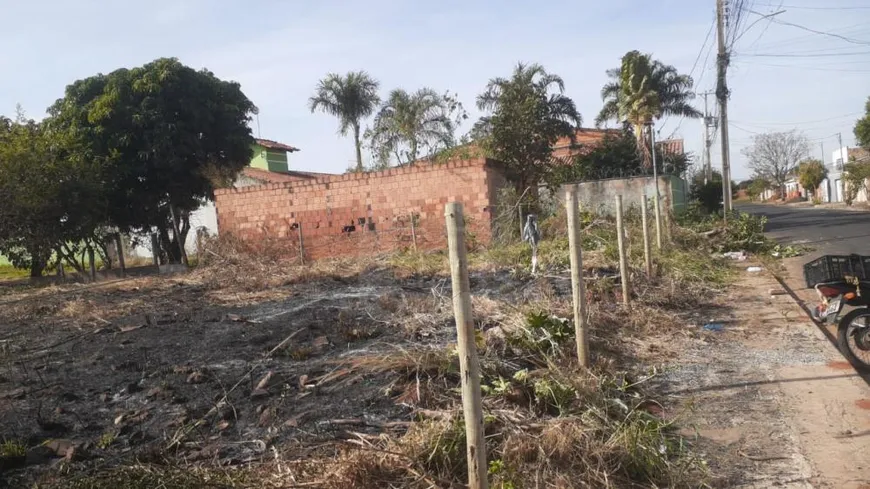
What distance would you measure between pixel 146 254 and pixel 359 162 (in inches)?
394

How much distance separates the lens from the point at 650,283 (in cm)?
895

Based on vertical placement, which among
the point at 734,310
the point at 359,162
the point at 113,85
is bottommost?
the point at 734,310

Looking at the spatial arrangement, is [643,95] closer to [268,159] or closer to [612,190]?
[612,190]

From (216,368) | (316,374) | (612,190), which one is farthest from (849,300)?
(612,190)

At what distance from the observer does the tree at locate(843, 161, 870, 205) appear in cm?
3597

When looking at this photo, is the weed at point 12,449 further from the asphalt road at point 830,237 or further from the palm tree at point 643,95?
the palm tree at point 643,95

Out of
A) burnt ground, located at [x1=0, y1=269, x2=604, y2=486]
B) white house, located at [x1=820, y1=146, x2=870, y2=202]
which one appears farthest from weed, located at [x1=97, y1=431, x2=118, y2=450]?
white house, located at [x1=820, y1=146, x2=870, y2=202]

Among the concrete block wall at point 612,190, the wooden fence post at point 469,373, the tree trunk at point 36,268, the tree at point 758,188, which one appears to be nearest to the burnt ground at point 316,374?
the wooden fence post at point 469,373

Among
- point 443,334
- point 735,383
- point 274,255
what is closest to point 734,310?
point 735,383

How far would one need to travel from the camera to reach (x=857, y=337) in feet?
18.2

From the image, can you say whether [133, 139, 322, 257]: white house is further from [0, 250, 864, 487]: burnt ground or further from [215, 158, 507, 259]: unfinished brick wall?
[0, 250, 864, 487]: burnt ground

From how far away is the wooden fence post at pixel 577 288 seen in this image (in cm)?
510

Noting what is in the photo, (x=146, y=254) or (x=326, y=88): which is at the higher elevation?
(x=326, y=88)

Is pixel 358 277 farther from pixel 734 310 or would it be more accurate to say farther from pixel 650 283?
pixel 734 310
